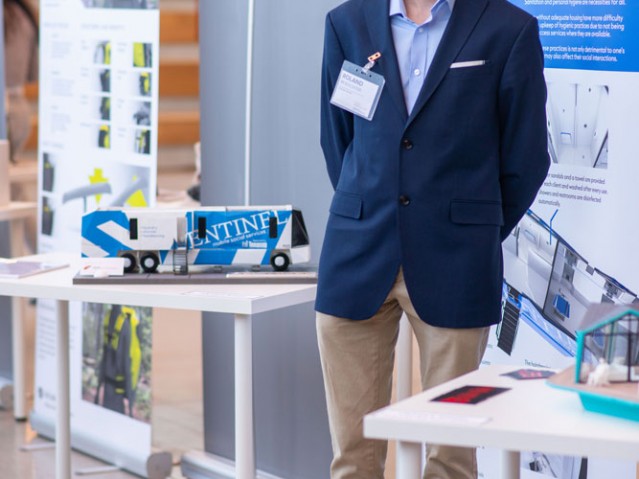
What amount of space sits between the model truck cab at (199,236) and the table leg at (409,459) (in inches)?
48.9

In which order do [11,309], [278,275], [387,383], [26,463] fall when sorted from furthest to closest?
[11,309]
[26,463]
[278,275]
[387,383]

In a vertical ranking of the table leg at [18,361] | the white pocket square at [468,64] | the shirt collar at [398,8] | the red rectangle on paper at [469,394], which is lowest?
the table leg at [18,361]

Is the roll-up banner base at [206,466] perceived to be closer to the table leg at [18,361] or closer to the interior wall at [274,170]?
the interior wall at [274,170]

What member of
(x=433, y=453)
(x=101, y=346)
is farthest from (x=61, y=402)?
(x=433, y=453)

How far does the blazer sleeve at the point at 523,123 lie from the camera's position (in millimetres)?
2277

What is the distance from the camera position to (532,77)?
2.29 meters

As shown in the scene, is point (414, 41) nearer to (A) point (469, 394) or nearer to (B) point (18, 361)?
(A) point (469, 394)

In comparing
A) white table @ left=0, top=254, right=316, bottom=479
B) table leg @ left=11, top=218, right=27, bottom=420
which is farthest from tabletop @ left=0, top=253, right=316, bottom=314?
table leg @ left=11, top=218, right=27, bottom=420

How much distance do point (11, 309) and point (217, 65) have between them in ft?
5.88

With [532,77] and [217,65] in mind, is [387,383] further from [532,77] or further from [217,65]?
[217,65]

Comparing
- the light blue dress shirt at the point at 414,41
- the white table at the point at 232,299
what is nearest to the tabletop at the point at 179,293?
the white table at the point at 232,299

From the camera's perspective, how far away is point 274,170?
3.52 metres

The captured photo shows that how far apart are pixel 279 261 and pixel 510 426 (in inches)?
54.1

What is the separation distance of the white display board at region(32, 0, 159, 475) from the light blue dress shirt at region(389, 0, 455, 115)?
146 centimetres
